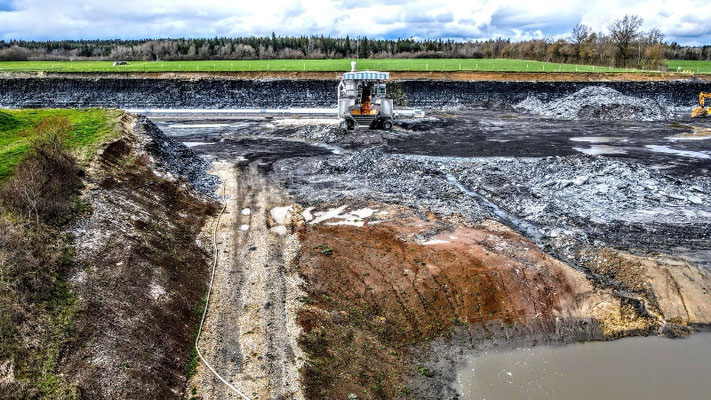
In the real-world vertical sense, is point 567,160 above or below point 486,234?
above

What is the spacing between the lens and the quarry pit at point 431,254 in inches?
411

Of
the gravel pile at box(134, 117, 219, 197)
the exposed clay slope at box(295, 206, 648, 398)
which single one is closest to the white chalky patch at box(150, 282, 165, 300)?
the exposed clay slope at box(295, 206, 648, 398)

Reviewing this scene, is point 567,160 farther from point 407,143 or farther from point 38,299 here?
point 38,299

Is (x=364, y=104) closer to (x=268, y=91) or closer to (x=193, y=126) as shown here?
(x=193, y=126)

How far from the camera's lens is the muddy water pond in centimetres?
968

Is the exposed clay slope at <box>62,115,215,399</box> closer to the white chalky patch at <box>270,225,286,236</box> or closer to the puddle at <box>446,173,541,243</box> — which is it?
the white chalky patch at <box>270,225,286,236</box>

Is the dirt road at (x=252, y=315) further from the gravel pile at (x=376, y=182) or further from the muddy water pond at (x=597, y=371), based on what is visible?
the muddy water pond at (x=597, y=371)

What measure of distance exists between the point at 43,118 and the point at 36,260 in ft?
47.7

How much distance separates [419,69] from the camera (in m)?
55.2

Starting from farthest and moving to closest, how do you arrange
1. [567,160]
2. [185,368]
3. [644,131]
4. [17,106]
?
1. [17,106]
2. [644,131]
3. [567,160]
4. [185,368]

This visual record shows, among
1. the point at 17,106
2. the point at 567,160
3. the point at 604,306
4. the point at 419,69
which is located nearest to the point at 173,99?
the point at 17,106

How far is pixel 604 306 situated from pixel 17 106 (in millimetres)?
52877

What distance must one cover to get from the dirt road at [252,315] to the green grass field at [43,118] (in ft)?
20.7

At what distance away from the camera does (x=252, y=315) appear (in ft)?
37.9
